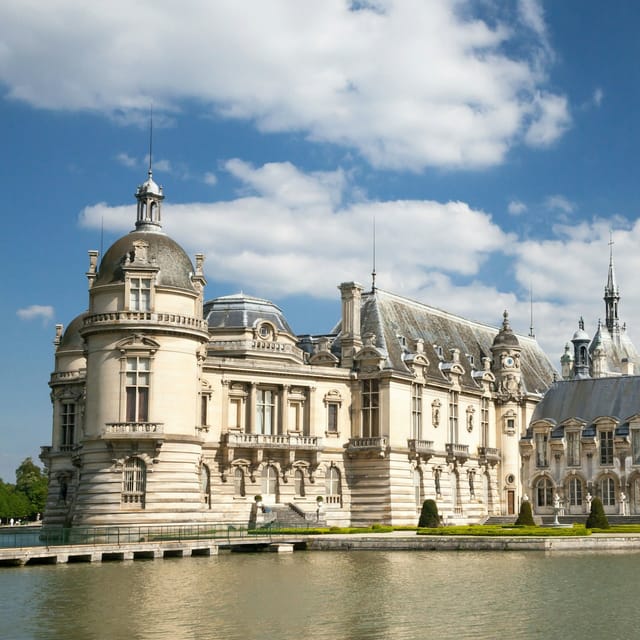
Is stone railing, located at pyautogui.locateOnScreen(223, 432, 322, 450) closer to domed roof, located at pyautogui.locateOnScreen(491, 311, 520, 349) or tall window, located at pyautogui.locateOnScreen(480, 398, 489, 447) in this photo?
tall window, located at pyautogui.locateOnScreen(480, 398, 489, 447)

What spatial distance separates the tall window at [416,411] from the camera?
7560 cm

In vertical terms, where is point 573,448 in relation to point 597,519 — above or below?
above

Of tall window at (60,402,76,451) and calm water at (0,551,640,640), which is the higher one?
tall window at (60,402,76,451)

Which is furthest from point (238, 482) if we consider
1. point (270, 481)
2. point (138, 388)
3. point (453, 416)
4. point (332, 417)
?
point (453, 416)

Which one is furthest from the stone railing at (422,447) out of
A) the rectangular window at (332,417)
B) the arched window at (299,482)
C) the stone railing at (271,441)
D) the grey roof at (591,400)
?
the grey roof at (591,400)

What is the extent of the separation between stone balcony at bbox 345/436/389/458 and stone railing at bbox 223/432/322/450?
283cm

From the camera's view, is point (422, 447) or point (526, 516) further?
point (422, 447)

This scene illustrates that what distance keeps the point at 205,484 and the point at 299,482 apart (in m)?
6.87

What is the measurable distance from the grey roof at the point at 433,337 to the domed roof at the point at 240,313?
4822 millimetres

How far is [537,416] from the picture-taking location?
90000 millimetres

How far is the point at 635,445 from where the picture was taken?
269 feet

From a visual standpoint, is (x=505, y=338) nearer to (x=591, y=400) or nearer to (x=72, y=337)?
(x=591, y=400)

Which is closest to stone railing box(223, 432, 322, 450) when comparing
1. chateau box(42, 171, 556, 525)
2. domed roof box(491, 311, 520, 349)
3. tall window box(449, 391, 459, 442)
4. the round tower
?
chateau box(42, 171, 556, 525)

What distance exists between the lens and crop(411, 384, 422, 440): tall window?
75600 millimetres
